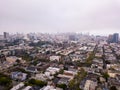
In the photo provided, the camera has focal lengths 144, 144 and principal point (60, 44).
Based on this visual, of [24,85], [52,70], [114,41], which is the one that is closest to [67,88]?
[24,85]

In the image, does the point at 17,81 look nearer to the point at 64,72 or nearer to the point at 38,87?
the point at 38,87

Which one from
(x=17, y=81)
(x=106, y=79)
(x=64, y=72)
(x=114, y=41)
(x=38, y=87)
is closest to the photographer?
(x=38, y=87)

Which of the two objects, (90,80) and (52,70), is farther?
(52,70)

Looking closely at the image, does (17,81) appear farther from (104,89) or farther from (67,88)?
(104,89)

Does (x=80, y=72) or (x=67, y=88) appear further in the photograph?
(x=80, y=72)

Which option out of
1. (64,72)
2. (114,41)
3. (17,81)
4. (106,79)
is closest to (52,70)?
(64,72)

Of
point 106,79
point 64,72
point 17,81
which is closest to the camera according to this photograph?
point 17,81

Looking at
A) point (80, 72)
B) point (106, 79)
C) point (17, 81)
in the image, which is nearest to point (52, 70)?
point (80, 72)

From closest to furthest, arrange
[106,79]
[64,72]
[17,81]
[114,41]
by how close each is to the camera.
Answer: [17,81] < [106,79] < [64,72] < [114,41]

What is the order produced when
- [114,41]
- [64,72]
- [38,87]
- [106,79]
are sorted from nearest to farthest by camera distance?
[38,87]
[106,79]
[64,72]
[114,41]
